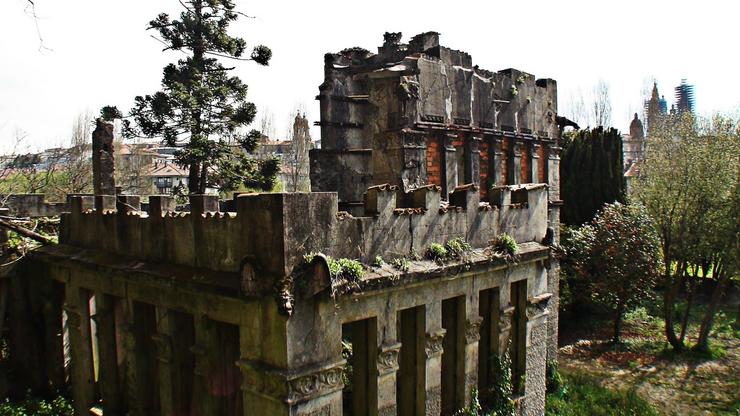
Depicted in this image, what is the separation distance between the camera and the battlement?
6.56 meters

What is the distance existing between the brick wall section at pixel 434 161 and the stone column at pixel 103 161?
9.18m

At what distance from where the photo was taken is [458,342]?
9.45 metres

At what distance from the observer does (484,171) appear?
16.5 m

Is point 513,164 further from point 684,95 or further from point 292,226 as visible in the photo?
point 684,95

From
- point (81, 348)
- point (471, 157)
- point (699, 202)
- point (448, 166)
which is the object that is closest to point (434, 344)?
point (81, 348)

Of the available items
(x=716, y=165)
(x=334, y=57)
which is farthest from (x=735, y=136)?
(x=334, y=57)

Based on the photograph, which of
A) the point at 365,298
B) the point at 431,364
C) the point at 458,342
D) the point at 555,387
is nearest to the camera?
the point at 365,298

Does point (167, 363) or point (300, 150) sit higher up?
point (300, 150)

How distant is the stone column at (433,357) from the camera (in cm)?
863

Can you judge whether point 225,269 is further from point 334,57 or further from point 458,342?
point 334,57

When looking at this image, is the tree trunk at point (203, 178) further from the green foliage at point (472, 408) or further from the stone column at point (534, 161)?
the green foliage at point (472, 408)

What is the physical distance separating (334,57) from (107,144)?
23.5 ft

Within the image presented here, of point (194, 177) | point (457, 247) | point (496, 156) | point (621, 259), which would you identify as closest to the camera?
point (457, 247)

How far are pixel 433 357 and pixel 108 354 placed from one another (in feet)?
19.5
